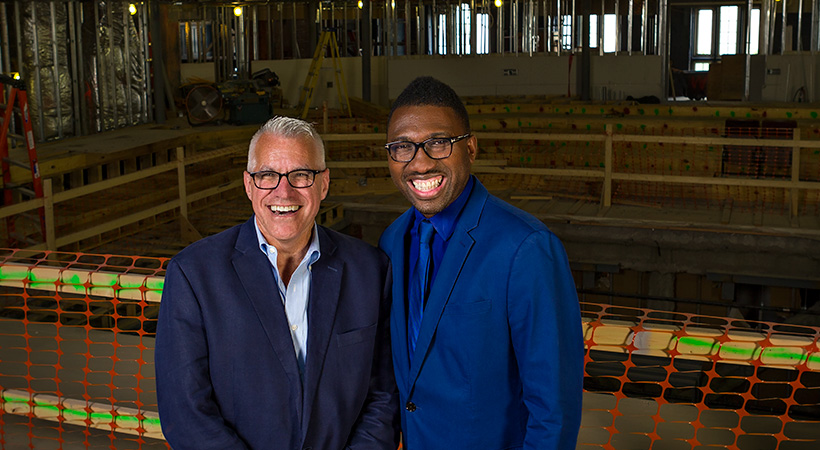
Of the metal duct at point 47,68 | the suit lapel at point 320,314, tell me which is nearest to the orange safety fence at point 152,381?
the suit lapel at point 320,314

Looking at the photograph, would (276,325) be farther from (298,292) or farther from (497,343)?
(497,343)

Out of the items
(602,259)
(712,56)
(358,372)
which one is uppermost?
(712,56)

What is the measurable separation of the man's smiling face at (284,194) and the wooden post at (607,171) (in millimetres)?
8573

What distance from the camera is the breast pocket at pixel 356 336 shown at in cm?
245

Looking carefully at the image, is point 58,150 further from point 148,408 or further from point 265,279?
point 265,279

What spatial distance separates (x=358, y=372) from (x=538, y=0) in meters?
17.8

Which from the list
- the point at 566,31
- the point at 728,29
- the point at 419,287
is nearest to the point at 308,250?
the point at 419,287

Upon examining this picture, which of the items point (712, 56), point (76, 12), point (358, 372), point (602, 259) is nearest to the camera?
point (358, 372)

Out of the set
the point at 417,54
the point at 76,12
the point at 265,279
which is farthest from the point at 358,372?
the point at 417,54

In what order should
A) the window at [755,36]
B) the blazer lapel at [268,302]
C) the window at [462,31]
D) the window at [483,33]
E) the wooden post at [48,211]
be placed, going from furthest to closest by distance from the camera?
the window at [483,33] < the window at [462,31] < the window at [755,36] < the wooden post at [48,211] < the blazer lapel at [268,302]

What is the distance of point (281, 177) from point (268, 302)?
34 cm

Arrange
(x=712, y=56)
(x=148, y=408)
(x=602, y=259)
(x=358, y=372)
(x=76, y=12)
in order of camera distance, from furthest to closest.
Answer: (x=712, y=56)
(x=76, y=12)
(x=602, y=259)
(x=148, y=408)
(x=358, y=372)

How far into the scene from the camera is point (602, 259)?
437 inches

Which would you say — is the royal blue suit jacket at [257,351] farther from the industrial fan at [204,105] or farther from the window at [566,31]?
the window at [566,31]
